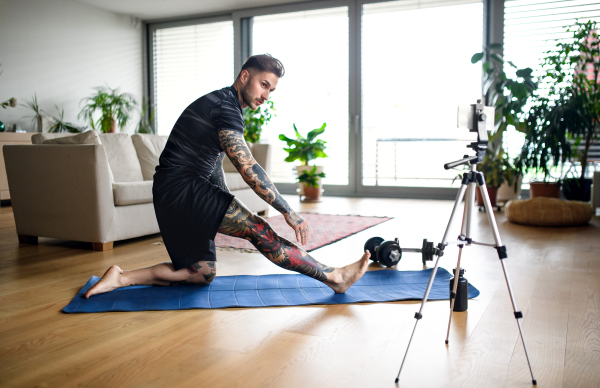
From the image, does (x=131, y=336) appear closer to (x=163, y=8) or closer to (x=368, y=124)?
(x=368, y=124)

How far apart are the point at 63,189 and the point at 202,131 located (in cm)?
166

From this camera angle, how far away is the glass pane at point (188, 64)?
755 cm

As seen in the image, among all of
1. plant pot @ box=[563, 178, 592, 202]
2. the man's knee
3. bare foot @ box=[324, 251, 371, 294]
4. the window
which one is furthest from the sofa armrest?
the window

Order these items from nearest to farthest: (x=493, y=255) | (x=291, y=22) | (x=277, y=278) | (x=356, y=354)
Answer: (x=356, y=354) → (x=277, y=278) → (x=493, y=255) → (x=291, y=22)

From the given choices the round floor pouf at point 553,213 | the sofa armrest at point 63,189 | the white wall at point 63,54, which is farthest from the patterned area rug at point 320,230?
the white wall at point 63,54

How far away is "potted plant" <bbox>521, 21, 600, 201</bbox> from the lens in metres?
4.68

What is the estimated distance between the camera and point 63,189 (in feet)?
10.6

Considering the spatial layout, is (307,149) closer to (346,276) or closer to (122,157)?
(122,157)

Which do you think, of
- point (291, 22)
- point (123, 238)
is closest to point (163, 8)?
point (291, 22)

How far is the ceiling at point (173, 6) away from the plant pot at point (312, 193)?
271 cm

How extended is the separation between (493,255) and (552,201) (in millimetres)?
1570

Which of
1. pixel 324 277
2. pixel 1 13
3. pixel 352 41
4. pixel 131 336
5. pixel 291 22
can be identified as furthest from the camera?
pixel 291 22

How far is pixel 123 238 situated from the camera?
333 cm

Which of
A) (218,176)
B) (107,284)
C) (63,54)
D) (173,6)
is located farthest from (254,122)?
(107,284)
